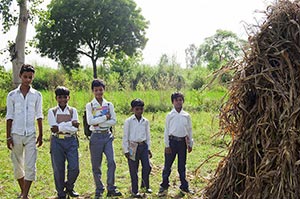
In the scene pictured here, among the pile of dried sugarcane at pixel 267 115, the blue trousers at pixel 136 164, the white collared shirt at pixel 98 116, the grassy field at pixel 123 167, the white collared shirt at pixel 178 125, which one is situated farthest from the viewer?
the grassy field at pixel 123 167

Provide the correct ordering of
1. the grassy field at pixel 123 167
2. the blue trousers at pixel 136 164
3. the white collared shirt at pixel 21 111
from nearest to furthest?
the white collared shirt at pixel 21 111 → the blue trousers at pixel 136 164 → the grassy field at pixel 123 167

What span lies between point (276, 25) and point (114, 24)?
2577cm

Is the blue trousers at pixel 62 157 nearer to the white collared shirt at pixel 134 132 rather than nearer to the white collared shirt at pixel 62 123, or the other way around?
the white collared shirt at pixel 62 123

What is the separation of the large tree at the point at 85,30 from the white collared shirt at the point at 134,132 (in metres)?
23.9

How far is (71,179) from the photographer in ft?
20.1

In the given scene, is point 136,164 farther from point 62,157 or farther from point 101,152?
point 62,157

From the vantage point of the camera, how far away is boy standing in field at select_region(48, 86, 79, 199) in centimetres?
598

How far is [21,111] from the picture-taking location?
577 cm

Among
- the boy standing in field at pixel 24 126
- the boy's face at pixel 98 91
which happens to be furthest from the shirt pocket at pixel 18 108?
the boy's face at pixel 98 91

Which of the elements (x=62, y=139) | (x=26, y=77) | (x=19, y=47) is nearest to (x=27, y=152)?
(x=62, y=139)

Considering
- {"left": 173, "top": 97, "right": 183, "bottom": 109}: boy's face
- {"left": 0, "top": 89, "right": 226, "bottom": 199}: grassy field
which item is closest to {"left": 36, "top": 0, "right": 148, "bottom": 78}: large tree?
{"left": 0, "top": 89, "right": 226, "bottom": 199}: grassy field

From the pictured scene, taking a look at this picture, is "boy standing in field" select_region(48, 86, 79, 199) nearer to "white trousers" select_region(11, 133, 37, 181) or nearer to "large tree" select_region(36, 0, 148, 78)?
"white trousers" select_region(11, 133, 37, 181)

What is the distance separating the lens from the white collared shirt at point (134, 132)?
627cm

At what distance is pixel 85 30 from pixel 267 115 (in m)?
26.3
